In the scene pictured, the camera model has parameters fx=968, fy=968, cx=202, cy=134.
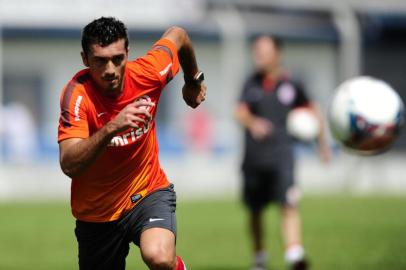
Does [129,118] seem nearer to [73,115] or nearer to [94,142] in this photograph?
[94,142]

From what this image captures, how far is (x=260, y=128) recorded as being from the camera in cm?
973

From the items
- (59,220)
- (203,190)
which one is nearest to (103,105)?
(59,220)

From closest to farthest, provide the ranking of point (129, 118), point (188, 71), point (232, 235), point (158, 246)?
1. point (129, 118)
2. point (158, 246)
3. point (188, 71)
4. point (232, 235)

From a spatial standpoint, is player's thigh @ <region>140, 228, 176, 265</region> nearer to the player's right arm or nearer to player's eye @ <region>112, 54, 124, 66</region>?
the player's right arm

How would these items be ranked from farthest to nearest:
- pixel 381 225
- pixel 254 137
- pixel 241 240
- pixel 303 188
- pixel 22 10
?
pixel 22 10 → pixel 303 188 → pixel 381 225 → pixel 241 240 → pixel 254 137

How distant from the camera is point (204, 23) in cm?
2845

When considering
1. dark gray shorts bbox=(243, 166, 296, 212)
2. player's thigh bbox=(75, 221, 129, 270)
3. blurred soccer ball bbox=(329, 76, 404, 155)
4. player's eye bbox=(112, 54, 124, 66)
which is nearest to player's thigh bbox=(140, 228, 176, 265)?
player's thigh bbox=(75, 221, 129, 270)

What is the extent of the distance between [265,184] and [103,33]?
4.77 m

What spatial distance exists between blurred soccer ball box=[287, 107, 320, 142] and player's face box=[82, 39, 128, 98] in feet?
15.9

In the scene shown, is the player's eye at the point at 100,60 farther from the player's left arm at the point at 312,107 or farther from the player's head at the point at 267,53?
the player's left arm at the point at 312,107

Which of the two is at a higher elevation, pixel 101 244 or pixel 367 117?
pixel 367 117

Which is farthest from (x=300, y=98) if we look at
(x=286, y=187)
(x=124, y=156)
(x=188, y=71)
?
(x=124, y=156)

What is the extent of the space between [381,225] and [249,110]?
476 cm

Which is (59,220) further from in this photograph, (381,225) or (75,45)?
(75,45)
